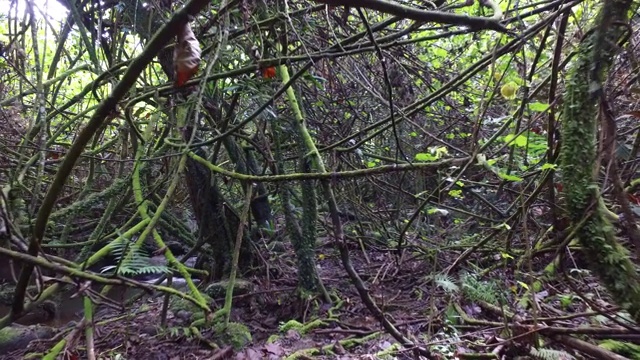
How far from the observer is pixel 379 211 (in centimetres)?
427

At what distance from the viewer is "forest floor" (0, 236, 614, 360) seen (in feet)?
6.84

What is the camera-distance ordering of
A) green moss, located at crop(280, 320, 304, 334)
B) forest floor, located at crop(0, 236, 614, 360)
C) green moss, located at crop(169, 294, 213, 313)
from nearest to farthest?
forest floor, located at crop(0, 236, 614, 360), green moss, located at crop(280, 320, 304, 334), green moss, located at crop(169, 294, 213, 313)

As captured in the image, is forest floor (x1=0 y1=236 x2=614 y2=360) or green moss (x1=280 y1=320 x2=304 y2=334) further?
green moss (x1=280 y1=320 x2=304 y2=334)

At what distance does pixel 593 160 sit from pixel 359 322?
1.87 m

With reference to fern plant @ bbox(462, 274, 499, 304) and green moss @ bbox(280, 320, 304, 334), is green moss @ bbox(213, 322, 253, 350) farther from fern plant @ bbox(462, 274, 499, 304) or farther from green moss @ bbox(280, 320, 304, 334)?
fern plant @ bbox(462, 274, 499, 304)

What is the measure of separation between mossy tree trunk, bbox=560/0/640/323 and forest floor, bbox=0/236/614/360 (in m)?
0.35

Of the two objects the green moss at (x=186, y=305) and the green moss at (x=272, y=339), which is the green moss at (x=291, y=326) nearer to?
the green moss at (x=272, y=339)

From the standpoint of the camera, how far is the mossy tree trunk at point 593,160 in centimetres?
137

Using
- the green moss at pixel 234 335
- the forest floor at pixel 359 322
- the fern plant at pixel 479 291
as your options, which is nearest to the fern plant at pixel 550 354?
the forest floor at pixel 359 322

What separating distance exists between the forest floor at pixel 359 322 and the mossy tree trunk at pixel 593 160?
1.14 feet

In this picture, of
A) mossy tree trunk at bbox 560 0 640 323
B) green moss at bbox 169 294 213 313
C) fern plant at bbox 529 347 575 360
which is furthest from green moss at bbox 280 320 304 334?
mossy tree trunk at bbox 560 0 640 323

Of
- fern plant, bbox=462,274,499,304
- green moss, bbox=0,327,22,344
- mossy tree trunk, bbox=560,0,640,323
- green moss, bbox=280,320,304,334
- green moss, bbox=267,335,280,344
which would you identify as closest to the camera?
mossy tree trunk, bbox=560,0,640,323

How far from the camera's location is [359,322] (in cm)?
292

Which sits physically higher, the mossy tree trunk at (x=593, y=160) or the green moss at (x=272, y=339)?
the mossy tree trunk at (x=593, y=160)
